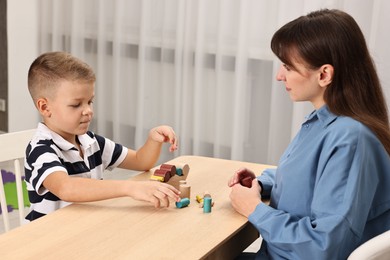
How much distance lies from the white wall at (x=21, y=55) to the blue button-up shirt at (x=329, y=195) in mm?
3865

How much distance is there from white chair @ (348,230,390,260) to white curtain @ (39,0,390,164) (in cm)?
251

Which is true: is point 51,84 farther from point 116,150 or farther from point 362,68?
point 362,68

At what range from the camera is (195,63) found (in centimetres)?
451

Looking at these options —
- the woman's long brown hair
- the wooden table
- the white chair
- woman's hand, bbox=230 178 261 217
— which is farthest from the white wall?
the white chair

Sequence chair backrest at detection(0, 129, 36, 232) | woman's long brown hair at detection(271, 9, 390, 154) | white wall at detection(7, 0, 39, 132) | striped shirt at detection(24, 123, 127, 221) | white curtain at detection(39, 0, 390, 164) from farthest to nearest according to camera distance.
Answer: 1. white wall at detection(7, 0, 39, 132)
2. white curtain at detection(39, 0, 390, 164)
3. chair backrest at detection(0, 129, 36, 232)
4. striped shirt at detection(24, 123, 127, 221)
5. woman's long brown hair at detection(271, 9, 390, 154)

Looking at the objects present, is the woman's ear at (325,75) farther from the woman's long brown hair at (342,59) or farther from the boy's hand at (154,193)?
the boy's hand at (154,193)

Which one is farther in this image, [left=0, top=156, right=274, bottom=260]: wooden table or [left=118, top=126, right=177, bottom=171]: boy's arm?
[left=118, top=126, right=177, bottom=171]: boy's arm

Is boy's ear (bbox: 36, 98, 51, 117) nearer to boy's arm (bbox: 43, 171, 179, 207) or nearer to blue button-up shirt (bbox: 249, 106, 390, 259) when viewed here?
boy's arm (bbox: 43, 171, 179, 207)

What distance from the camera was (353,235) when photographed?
1.66 metres

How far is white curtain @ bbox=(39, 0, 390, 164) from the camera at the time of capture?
414cm

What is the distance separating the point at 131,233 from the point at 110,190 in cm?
24

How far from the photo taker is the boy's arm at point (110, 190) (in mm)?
1886

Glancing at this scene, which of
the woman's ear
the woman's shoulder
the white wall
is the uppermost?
the woman's ear

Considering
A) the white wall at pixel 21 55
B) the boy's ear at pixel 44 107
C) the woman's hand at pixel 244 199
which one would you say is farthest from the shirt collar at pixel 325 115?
the white wall at pixel 21 55
